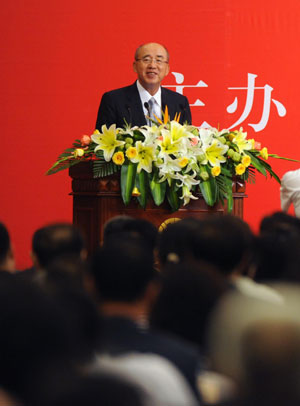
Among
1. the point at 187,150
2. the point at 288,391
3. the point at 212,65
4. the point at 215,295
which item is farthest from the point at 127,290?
the point at 212,65

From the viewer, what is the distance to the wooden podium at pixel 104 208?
9.53 ft

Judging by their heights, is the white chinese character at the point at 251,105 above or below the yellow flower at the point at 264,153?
above

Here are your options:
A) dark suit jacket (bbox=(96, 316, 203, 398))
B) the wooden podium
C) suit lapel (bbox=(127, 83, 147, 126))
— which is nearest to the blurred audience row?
dark suit jacket (bbox=(96, 316, 203, 398))

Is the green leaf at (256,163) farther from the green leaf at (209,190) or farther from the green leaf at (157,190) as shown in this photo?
the green leaf at (157,190)

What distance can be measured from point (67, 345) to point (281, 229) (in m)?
1.12

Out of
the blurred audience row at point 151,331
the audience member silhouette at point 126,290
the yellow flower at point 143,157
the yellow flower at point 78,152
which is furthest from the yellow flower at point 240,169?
the audience member silhouette at point 126,290

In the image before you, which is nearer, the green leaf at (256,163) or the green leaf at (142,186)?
the green leaf at (142,186)

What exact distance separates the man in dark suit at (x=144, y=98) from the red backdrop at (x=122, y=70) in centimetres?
133

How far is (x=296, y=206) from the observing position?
3182 mm

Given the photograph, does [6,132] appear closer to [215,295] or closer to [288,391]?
[215,295]

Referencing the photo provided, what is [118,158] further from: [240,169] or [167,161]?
[240,169]

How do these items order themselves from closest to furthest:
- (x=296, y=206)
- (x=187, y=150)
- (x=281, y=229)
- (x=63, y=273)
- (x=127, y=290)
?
1. (x=127, y=290)
2. (x=63, y=273)
3. (x=281, y=229)
4. (x=187, y=150)
5. (x=296, y=206)

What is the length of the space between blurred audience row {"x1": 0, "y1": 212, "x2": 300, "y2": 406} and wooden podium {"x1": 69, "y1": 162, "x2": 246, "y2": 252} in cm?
118

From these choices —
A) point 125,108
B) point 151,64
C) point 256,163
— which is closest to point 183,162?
point 256,163
